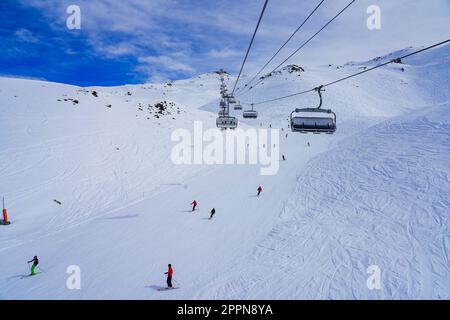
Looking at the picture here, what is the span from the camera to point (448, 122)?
111 feet

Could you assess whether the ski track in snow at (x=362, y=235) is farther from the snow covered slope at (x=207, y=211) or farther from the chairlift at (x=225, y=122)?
the chairlift at (x=225, y=122)

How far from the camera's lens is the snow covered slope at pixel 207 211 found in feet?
46.0

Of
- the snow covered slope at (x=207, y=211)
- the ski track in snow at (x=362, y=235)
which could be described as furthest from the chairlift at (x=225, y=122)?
the ski track in snow at (x=362, y=235)

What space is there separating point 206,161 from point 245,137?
1596cm

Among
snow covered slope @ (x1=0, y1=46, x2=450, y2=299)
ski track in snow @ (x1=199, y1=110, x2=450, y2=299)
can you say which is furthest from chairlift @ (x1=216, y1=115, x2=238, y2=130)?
ski track in snow @ (x1=199, y1=110, x2=450, y2=299)

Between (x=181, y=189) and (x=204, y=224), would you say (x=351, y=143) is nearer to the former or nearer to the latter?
(x=181, y=189)

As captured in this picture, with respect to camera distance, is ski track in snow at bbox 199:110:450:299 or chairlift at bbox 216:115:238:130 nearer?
ski track in snow at bbox 199:110:450:299

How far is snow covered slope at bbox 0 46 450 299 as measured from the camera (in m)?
14.0

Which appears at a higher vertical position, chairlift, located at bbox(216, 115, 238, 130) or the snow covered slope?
chairlift, located at bbox(216, 115, 238, 130)

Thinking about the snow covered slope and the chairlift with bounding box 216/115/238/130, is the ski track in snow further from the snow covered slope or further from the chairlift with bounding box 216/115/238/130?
the chairlift with bounding box 216/115/238/130

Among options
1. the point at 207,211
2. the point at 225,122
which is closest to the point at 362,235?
the point at 207,211

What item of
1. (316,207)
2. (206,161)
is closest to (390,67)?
(206,161)

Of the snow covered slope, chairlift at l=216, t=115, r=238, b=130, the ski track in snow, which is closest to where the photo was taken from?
the ski track in snow

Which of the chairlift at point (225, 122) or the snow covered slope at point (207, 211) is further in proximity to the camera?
the chairlift at point (225, 122)
